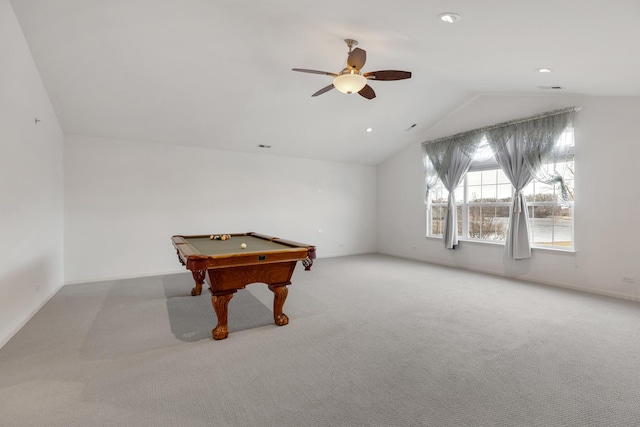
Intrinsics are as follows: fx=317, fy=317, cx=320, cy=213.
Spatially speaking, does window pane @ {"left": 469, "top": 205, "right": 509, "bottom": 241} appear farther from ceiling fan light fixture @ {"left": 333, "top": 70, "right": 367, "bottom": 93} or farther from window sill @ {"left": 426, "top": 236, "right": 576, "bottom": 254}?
ceiling fan light fixture @ {"left": 333, "top": 70, "right": 367, "bottom": 93}

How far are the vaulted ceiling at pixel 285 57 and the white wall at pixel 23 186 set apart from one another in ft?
0.92

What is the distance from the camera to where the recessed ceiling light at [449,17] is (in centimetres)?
252

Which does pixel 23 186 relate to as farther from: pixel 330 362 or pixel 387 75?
pixel 387 75

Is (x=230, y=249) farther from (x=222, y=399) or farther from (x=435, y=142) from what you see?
(x=435, y=142)

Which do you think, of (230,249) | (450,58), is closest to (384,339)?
(230,249)

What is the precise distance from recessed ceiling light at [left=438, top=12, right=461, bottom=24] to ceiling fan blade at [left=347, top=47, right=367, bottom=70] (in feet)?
2.28

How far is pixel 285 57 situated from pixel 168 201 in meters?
3.30

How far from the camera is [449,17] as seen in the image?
256 centimetres

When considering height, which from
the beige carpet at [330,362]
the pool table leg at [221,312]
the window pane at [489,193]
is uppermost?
the window pane at [489,193]

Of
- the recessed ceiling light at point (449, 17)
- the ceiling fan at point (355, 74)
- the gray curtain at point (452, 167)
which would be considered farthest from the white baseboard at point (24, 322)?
the gray curtain at point (452, 167)

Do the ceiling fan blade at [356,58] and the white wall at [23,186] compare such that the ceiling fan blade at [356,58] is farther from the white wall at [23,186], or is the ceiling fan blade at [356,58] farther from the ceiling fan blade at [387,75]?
the white wall at [23,186]

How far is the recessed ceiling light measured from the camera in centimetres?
252

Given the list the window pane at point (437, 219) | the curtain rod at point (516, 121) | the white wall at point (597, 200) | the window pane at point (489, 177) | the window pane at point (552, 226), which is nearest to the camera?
the white wall at point (597, 200)

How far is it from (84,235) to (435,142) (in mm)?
6507
